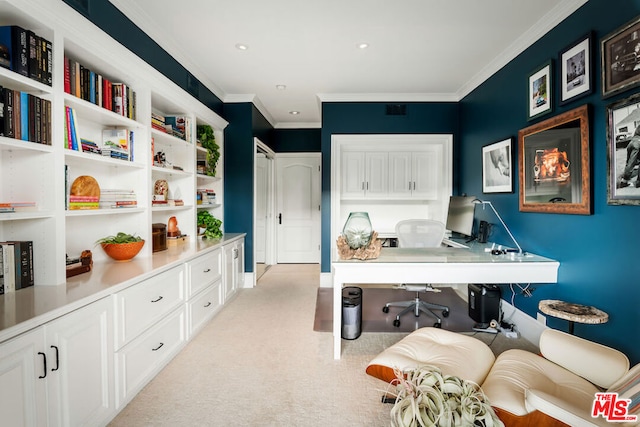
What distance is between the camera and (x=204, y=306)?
3070 millimetres

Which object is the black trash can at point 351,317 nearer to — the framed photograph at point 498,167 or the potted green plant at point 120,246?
the potted green plant at point 120,246

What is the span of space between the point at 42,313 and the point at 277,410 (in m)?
1.31

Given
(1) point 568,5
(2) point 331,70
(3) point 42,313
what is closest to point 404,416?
(3) point 42,313

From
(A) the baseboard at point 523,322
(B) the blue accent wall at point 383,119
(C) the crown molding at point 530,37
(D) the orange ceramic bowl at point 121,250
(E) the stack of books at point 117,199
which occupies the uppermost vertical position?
(C) the crown molding at point 530,37

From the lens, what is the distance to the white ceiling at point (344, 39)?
7.93ft

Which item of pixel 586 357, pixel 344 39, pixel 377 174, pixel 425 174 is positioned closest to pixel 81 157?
pixel 344 39

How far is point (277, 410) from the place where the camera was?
6.14 feet

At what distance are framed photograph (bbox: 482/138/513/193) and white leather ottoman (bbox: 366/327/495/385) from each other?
6.22 feet

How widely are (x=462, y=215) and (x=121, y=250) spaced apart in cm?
342

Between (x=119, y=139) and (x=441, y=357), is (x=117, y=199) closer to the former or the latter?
(x=119, y=139)

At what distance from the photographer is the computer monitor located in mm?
3451

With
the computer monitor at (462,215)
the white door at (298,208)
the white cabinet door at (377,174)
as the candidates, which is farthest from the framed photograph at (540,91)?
the white door at (298,208)

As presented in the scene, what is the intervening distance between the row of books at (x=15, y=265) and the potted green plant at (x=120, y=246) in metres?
0.65

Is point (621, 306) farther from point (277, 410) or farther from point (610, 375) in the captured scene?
point (277, 410)
